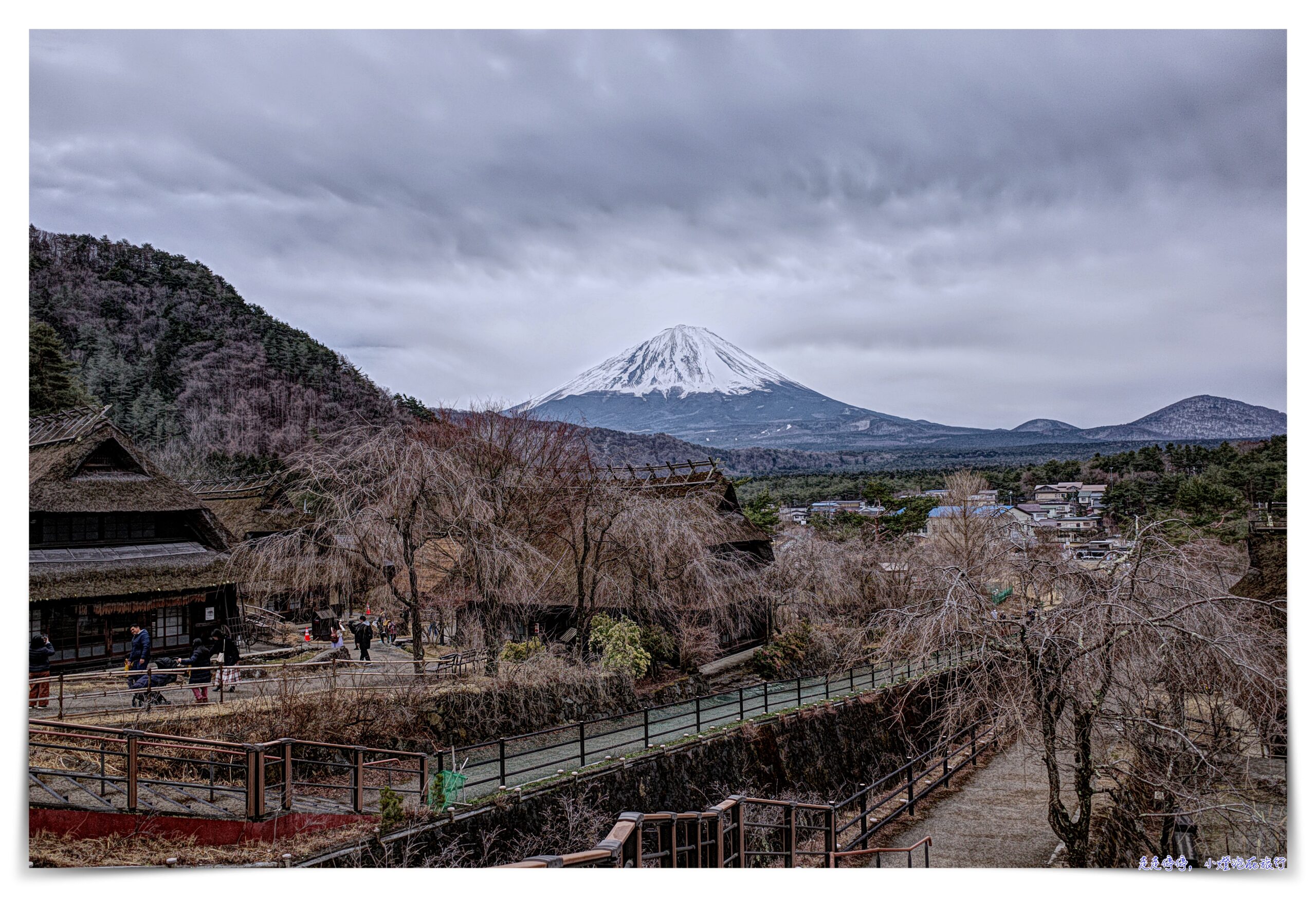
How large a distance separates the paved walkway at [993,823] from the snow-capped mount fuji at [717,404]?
64.2 feet

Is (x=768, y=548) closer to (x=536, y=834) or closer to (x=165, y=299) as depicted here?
(x=536, y=834)

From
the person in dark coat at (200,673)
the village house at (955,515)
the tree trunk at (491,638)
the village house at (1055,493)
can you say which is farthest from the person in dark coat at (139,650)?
the village house at (1055,493)

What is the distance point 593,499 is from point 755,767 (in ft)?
18.8

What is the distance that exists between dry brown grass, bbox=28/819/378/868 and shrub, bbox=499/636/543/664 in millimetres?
5715

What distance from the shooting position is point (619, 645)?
12.9 m

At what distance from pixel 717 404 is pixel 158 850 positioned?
34957 millimetres

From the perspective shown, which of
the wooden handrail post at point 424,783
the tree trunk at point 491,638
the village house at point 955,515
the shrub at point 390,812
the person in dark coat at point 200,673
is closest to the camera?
the shrub at point 390,812

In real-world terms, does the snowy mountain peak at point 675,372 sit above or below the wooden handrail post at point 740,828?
above

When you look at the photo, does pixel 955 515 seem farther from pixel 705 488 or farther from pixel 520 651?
pixel 520 651

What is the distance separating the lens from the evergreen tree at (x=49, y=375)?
13.6 metres

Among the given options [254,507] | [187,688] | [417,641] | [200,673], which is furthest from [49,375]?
[187,688]

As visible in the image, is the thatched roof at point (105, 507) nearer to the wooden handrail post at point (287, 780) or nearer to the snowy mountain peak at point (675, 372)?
the wooden handrail post at point (287, 780)

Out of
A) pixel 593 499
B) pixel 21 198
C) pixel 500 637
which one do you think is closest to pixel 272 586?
pixel 500 637

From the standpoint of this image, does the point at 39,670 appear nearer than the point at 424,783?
No
